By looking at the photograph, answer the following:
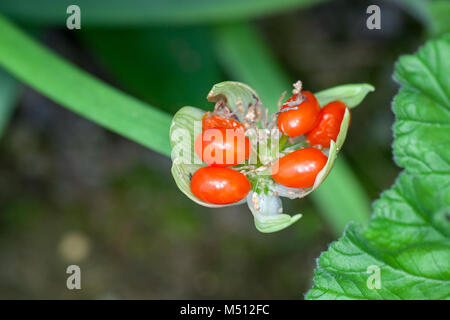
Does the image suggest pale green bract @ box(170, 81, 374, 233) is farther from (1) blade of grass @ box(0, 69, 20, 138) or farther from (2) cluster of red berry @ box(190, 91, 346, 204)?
(1) blade of grass @ box(0, 69, 20, 138)

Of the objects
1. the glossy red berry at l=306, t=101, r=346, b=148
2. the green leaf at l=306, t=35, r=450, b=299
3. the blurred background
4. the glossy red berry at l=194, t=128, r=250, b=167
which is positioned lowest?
the green leaf at l=306, t=35, r=450, b=299

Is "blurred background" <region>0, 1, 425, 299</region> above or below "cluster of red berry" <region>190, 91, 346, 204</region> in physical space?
above

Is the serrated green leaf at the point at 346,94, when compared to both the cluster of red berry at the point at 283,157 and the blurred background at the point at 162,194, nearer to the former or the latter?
the cluster of red berry at the point at 283,157

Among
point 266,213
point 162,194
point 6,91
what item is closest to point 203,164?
point 266,213

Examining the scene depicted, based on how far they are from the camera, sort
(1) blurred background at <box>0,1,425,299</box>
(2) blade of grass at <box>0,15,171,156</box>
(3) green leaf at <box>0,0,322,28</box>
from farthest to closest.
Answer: (1) blurred background at <box>0,1,425,299</box> < (3) green leaf at <box>0,0,322,28</box> < (2) blade of grass at <box>0,15,171,156</box>

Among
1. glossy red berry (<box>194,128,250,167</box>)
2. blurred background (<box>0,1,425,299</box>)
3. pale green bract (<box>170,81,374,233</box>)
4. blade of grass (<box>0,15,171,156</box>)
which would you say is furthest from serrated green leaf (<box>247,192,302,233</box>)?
blurred background (<box>0,1,425,299</box>)
